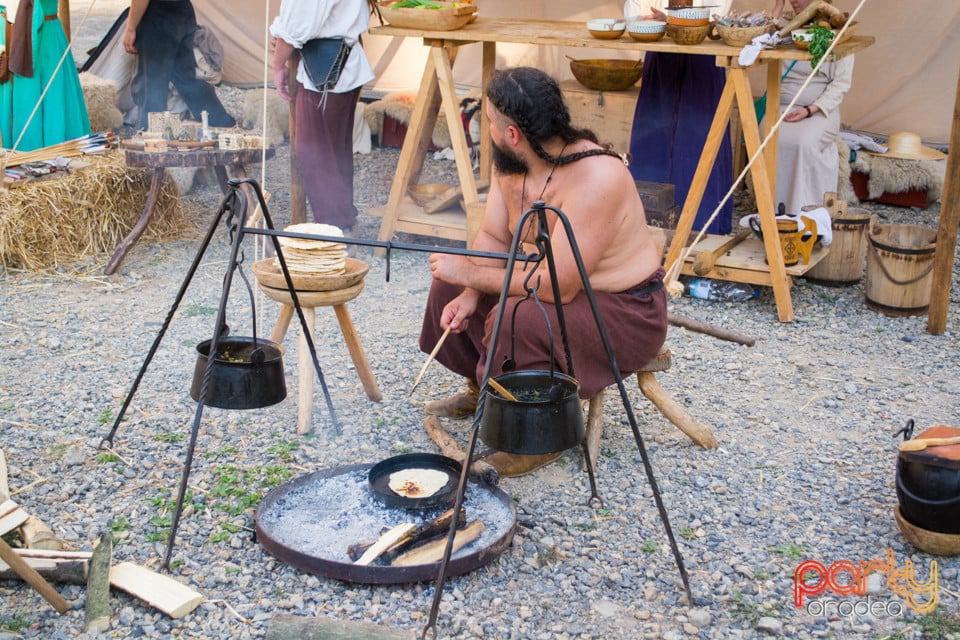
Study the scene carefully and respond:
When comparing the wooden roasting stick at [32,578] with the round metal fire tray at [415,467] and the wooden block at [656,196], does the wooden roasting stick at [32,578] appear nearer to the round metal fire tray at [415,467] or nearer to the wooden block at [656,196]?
the round metal fire tray at [415,467]

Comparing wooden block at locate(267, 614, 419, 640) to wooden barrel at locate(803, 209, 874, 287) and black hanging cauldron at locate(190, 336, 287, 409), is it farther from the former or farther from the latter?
wooden barrel at locate(803, 209, 874, 287)

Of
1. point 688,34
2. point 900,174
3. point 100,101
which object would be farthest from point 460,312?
point 100,101

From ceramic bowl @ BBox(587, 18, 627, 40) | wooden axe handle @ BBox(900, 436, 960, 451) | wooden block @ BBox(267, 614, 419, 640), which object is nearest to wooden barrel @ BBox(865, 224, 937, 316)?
ceramic bowl @ BBox(587, 18, 627, 40)

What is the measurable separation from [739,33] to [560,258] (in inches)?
95.0

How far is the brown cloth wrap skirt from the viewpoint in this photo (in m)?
3.45

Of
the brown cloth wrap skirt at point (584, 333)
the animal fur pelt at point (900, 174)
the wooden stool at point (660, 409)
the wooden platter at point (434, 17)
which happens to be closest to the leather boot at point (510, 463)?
the wooden stool at point (660, 409)

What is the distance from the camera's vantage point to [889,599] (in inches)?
114

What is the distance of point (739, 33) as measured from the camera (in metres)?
5.06

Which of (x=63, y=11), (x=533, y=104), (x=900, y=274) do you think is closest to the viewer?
(x=533, y=104)

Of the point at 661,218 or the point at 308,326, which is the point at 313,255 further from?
the point at 661,218

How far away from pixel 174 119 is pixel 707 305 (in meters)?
3.52

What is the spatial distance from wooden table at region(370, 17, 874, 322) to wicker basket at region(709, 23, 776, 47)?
61 mm

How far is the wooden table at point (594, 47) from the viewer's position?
5188 mm

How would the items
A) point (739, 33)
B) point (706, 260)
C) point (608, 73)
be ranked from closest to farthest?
point (739, 33) < point (706, 260) < point (608, 73)
